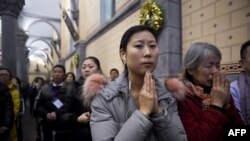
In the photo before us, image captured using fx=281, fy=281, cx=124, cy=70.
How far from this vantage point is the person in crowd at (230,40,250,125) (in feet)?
6.96

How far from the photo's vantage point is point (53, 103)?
3604 mm

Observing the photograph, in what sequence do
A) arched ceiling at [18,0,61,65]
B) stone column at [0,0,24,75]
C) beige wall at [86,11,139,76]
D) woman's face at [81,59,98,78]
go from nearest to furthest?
woman's face at [81,59,98,78]
beige wall at [86,11,139,76]
stone column at [0,0,24,75]
arched ceiling at [18,0,61,65]

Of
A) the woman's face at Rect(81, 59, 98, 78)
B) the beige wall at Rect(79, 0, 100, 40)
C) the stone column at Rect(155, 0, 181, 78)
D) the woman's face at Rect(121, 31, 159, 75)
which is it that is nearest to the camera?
the woman's face at Rect(121, 31, 159, 75)

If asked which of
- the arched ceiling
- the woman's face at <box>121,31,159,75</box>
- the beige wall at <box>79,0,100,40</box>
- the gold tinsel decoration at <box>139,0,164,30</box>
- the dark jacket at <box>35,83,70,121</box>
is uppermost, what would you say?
the arched ceiling

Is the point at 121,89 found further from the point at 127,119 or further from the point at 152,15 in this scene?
the point at 152,15

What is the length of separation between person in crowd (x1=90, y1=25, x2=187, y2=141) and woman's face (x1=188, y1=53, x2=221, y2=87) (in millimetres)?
317

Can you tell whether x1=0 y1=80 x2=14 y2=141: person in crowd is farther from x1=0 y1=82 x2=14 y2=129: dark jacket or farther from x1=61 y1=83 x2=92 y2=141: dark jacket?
x1=61 y1=83 x2=92 y2=141: dark jacket

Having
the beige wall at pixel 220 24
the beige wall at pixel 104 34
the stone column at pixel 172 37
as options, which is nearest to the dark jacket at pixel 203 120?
the beige wall at pixel 220 24

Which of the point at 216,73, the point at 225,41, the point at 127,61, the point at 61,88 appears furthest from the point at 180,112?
the point at 61,88

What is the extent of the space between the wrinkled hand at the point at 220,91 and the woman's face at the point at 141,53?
1.20ft

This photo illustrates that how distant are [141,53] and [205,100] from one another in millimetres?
473

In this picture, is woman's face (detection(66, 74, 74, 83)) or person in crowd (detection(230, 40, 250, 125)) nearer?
person in crowd (detection(230, 40, 250, 125))

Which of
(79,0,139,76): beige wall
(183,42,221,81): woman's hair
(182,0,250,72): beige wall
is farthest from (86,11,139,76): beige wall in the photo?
(183,42,221,81): woman's hair

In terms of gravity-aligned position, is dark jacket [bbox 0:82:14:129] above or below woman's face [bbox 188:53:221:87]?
below
